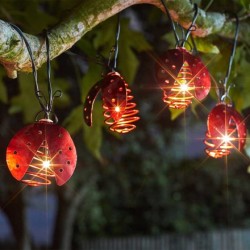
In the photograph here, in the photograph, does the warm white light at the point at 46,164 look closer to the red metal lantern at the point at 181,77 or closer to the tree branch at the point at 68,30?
the tree branch at the point at 68,30

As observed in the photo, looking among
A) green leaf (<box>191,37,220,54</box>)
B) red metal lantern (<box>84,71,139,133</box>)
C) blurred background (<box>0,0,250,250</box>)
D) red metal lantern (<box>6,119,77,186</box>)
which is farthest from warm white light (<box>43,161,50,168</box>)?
blurred background (<box>0,0,250,250</box>)

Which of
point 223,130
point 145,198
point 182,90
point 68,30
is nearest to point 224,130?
point 223,130

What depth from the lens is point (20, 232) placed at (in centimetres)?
615

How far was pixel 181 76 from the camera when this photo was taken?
3.79ft

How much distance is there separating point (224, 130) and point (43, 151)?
42 cm

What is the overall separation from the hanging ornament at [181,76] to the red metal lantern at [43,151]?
0.79 ft

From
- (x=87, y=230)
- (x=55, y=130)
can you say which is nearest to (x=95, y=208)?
(x=87, y=230)

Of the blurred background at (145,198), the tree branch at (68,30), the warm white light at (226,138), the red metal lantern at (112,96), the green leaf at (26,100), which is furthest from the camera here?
the blurred background at (145,198)

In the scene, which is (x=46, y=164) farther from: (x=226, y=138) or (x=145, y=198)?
(x=145, y=198)

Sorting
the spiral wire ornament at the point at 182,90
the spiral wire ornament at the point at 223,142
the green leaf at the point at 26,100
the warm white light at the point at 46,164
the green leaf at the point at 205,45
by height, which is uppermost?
the green leaf at the point at 26,100

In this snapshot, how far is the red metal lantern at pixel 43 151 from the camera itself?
101 cm

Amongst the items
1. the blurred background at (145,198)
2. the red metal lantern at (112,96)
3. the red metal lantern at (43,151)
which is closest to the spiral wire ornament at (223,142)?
the red metal lantern at (112,96)

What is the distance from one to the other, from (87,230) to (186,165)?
190 centimetres

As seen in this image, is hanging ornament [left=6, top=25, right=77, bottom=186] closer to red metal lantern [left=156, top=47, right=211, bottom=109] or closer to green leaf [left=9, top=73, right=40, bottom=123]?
red metal lantern [left=156, top=47, right=211, bottom=109]
